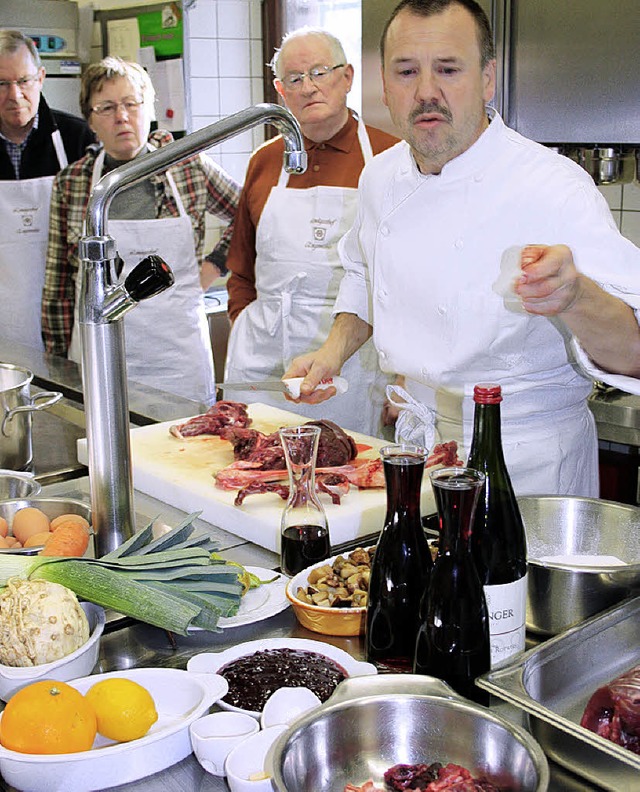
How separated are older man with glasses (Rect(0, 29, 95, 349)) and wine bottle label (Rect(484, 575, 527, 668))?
3372 mm

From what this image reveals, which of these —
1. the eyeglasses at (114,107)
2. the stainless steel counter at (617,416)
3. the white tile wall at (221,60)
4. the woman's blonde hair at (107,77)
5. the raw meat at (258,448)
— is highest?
the white tile wall at (221,60)

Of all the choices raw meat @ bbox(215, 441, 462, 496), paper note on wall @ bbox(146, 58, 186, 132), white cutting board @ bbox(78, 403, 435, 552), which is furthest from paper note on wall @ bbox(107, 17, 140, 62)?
raw meat @ bbox(215, 441, 462, 496)

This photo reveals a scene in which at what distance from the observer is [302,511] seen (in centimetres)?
143

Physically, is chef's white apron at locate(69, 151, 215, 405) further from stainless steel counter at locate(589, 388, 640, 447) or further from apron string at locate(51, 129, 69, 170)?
stainless steel counter at locate(589, 388, 640, 447)

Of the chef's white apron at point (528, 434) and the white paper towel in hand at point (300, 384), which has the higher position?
the white paper towel in hand at point (300, 384)

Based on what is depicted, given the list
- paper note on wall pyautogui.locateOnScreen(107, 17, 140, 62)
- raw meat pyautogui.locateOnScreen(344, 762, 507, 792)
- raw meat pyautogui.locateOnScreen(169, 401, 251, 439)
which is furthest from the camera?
paper note on wall pyautogui.locateOnScreen(107, 17, 140, 62)

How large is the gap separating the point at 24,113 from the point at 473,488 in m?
3.51

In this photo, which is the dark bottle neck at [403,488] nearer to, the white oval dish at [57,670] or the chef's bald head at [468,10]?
the white oval dish at [57,670]

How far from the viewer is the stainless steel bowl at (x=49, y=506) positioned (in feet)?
5.28

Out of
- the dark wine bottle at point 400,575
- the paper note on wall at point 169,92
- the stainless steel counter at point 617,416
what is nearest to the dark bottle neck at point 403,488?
the dark wine bottle at point 400,575

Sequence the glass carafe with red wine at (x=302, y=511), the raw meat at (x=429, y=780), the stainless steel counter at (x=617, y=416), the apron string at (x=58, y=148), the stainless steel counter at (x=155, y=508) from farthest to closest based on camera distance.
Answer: the apron string at (x=58, y=148), the stainless steel counter at (x=617, y=416), the glass carafe with red wine at (x=302, y=511), the stainless steel counter at (x=155, y=508), the raw meat at (x=429, y=780)

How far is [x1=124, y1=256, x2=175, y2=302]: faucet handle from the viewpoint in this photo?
4.17 feet

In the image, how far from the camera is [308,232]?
334cm

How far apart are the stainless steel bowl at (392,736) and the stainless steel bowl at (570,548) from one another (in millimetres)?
274
